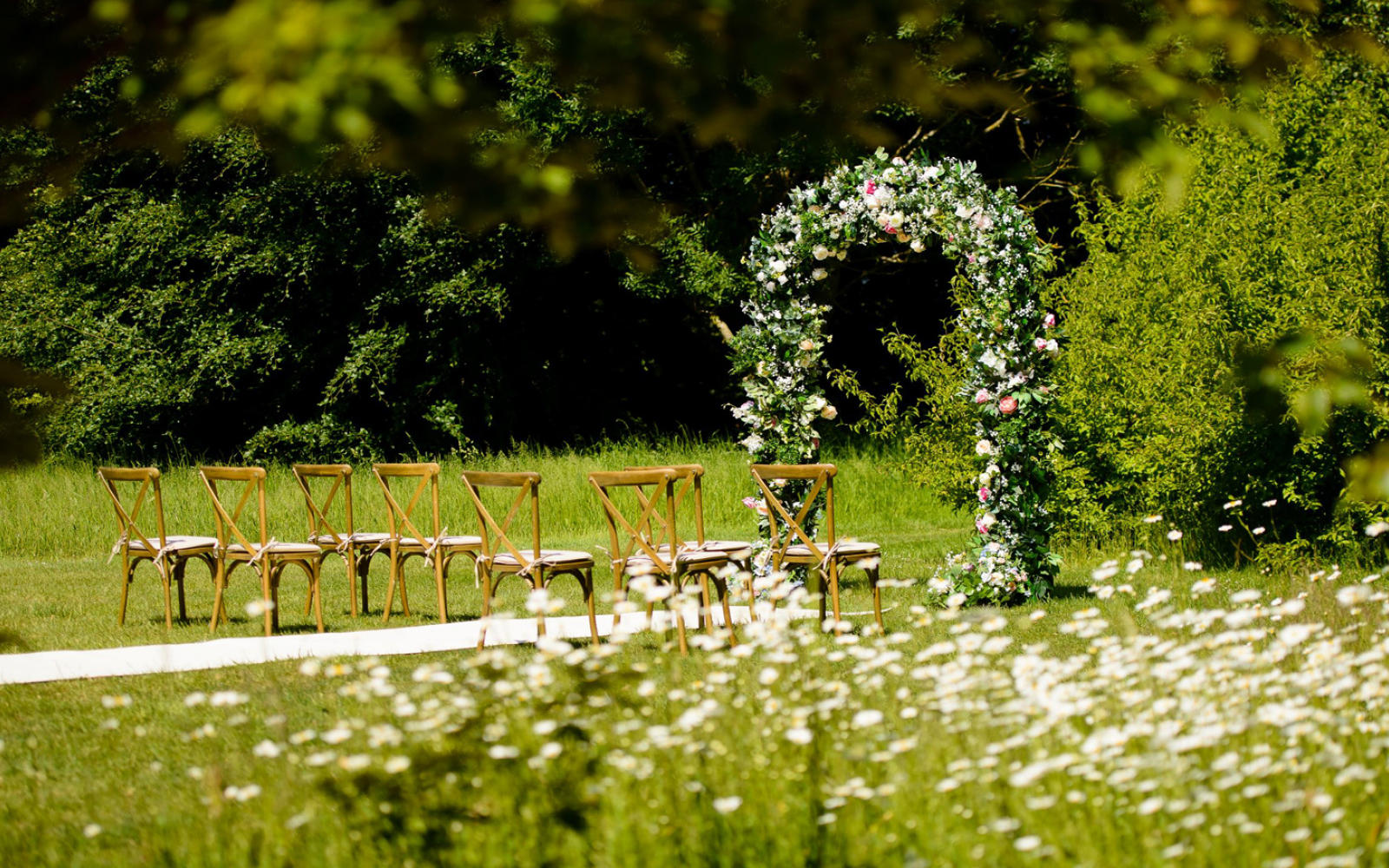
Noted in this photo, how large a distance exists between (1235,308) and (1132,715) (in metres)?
6.45

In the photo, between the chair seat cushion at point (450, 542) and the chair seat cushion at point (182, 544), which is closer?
the chair seat cushion at point (182, 544)

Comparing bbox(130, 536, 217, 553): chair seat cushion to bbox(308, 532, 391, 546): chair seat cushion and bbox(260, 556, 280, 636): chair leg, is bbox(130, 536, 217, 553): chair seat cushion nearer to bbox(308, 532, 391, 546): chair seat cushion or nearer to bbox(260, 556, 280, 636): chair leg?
bbox(260, 556, 280, 636): chair leg

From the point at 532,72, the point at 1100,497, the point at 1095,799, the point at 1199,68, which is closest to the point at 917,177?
the point at 1100,497

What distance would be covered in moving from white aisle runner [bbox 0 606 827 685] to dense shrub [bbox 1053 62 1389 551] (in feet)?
12.1

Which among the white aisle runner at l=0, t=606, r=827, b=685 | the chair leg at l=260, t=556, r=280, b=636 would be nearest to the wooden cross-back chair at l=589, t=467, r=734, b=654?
the white aisle runner at l=0, t=606, r=827, b=685

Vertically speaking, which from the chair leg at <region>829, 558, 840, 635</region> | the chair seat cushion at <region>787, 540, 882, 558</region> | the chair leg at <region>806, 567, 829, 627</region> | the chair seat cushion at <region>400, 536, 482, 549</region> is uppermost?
the chair seat cushion at <region>400, 536, 482, 549</region>

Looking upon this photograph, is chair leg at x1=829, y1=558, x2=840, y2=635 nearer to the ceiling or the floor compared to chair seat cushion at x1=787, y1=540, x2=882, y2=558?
nearer to the floor

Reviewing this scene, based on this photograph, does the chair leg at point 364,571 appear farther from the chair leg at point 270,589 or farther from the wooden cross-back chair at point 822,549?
the wooden cross-back chair at point 822,549

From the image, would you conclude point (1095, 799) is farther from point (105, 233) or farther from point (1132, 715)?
point (105, 233)

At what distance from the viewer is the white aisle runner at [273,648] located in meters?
6.73

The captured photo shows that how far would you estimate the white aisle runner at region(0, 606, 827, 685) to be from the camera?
22.1ft

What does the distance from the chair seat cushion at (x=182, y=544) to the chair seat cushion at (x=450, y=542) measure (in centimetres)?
119

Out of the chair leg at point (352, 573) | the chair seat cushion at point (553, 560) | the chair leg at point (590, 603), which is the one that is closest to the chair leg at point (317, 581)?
the chair leg at point (352, 573)

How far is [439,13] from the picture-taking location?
2.11 meters
